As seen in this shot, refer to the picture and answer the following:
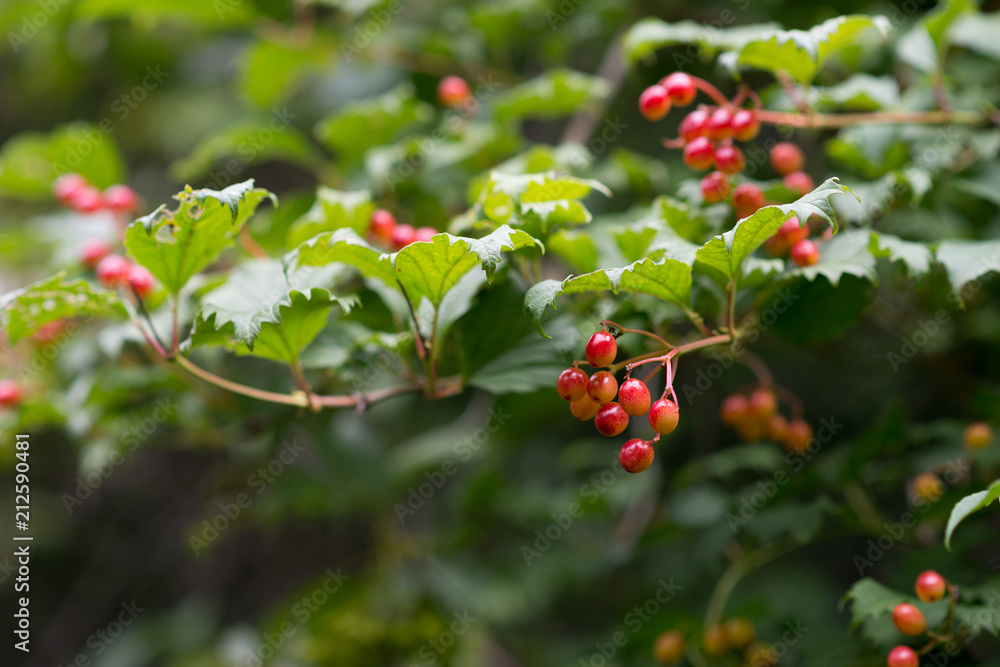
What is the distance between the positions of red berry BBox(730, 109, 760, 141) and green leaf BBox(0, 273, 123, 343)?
0.85 m

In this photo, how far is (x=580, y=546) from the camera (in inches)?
65.3

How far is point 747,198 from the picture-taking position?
89cm

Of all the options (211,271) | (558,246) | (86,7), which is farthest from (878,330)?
(86,7)

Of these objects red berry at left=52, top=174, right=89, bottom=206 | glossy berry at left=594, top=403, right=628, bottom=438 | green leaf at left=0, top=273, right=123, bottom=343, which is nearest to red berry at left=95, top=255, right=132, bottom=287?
green leaf at left=0, top=273, right=123, bottom=343

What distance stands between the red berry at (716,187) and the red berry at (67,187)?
46.6 inches

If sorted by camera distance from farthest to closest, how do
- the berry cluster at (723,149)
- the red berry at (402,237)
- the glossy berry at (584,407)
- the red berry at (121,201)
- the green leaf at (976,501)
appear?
the red berry at (121,201) < the red berry at (402,237) < the berry cluster at (723,149) < the glossy berry at (584,407) < the green leaf at (976,501)

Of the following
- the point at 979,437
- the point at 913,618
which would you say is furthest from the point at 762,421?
the point at 913,618

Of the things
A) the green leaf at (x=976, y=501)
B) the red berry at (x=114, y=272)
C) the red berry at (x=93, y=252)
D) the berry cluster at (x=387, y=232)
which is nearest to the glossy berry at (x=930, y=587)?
the green leaf at (x=976, y=501)

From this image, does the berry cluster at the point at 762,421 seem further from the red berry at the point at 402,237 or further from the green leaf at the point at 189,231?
the green leaf at the point at 189,231

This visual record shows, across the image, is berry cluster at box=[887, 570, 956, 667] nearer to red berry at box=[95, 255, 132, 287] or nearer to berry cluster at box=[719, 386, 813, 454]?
berry cluster at box=[719, 386, 813, 454]

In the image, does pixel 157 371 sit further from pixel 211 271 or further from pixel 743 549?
pixel 743 549

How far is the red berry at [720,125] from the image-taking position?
906mm

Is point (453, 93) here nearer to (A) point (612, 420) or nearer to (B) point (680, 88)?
(B) point (680, 88)

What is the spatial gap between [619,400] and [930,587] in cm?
49
